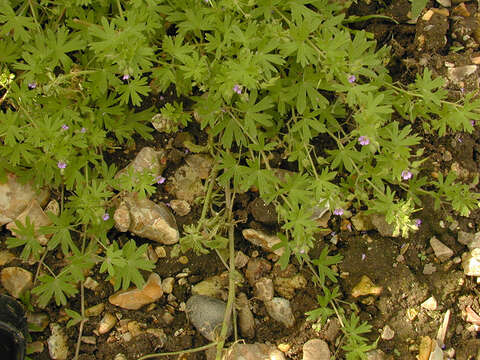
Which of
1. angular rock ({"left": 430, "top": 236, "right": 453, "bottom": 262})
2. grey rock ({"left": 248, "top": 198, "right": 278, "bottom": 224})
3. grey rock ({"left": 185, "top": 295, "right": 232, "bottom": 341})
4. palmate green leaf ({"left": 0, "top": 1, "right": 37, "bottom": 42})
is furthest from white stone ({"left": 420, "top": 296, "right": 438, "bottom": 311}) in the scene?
palmate green leaf ({"left": 0, "top": 1, "right": 37, "bottom": 42})

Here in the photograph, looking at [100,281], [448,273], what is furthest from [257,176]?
[448,273]

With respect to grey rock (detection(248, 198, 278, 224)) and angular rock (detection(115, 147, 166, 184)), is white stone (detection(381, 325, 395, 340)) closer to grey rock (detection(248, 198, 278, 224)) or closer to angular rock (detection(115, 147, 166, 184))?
grey rock (detection(248, 198, 278, 224))

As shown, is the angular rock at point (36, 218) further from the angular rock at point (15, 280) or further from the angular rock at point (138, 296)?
the angular rock at point (138, 296)

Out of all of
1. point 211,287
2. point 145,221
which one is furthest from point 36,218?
point 211,287

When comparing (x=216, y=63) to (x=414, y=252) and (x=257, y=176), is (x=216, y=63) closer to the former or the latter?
(x=257, y=176)

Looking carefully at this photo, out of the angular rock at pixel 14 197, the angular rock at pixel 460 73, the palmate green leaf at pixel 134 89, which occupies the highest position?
the palmate green leaf at pixel 134 89

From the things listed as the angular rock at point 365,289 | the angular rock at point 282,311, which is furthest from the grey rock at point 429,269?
the angular rock at point 282,311
